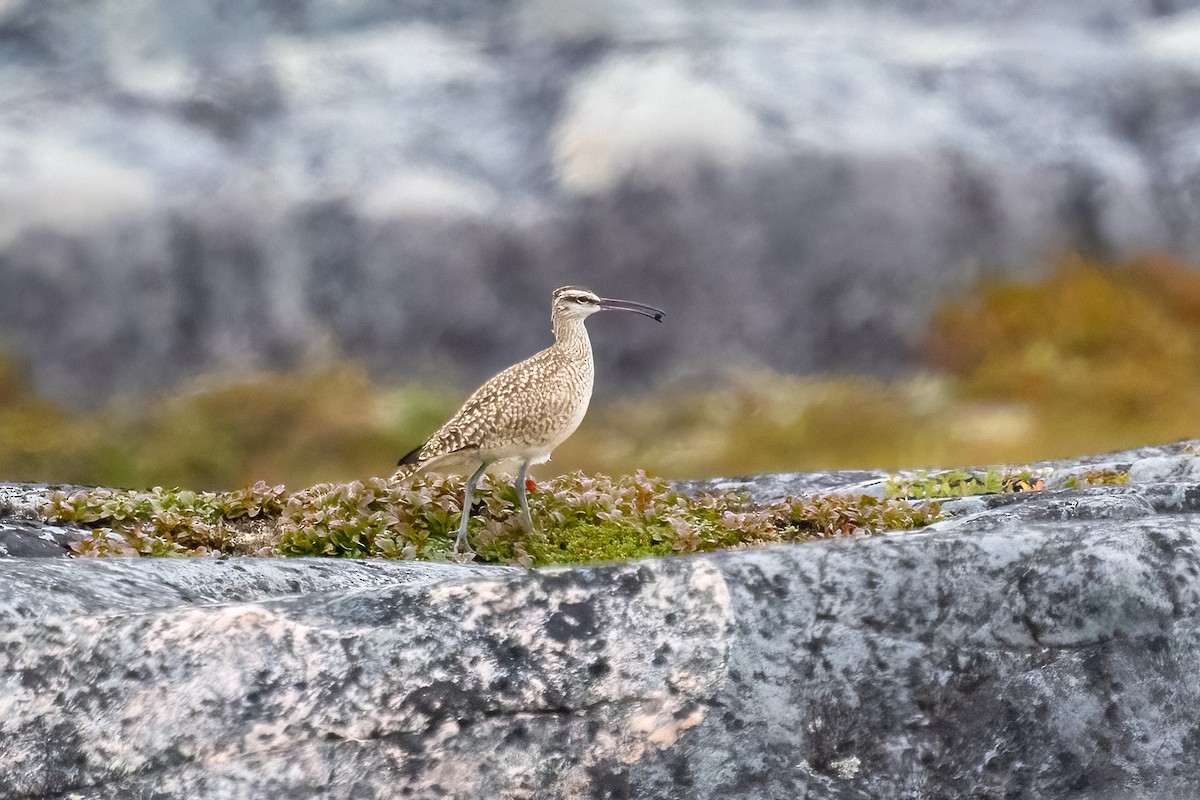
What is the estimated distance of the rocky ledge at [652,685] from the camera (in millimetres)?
3141

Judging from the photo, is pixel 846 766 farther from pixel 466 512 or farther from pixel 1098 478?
pixel 1098 478

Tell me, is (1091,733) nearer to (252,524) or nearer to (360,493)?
(360,493)

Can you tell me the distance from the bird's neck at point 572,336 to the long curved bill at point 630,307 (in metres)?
0.26

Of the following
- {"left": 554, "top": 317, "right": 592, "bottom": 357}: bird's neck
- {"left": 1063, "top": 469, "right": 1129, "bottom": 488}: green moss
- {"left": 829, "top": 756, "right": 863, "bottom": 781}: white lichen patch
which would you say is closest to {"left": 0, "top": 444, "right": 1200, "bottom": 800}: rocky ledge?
{"left": 829, "top": 756, "right": 863, "bottom": 781}: white lichen patch

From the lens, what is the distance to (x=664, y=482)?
34.7 ft

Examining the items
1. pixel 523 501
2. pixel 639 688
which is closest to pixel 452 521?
pixel 523 501

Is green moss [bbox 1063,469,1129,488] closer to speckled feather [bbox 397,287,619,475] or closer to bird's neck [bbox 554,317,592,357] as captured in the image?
speckled feather [bbox 397,287,619,475]

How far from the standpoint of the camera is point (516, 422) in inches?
357

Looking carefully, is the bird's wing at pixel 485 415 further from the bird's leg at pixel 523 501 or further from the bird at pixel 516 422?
the bird's leg at pixel 523 501

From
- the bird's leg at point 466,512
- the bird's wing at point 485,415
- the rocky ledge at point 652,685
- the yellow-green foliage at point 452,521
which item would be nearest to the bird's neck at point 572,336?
the bird's wing at point 485,415

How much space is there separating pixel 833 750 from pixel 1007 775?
477 mm

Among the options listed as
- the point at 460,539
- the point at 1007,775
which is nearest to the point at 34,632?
the point at 1007,775

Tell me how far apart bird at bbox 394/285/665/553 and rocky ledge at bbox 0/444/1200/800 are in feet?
18.4

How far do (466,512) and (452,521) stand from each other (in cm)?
59
